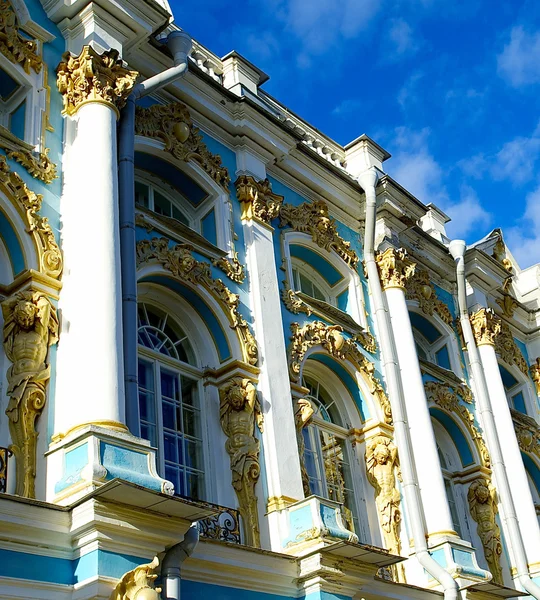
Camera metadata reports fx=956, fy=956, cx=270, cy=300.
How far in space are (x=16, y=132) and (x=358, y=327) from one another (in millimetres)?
5643

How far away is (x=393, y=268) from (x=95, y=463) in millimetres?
7831

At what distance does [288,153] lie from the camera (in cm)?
1362

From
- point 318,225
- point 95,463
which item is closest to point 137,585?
point 95,463

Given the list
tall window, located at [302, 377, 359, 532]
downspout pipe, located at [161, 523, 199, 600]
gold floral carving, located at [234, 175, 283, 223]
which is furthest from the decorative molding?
tall window, located at [302, 377, 359, 532]

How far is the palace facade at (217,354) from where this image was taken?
801 centimetres

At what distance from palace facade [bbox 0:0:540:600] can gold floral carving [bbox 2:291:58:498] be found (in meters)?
0.02

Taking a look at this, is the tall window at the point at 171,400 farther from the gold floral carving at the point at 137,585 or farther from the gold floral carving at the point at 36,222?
the gold floral carving at the point at 137,585

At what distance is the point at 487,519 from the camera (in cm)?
1416

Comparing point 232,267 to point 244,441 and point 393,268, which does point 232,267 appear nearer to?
point 244,441

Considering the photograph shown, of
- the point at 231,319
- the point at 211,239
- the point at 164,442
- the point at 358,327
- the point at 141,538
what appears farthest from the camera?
the point at 358,327

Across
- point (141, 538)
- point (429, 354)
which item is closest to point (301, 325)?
point (429, 354)

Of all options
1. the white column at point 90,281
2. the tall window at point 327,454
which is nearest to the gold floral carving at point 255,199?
the tall window at point 327,454

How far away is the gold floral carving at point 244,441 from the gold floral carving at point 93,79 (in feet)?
11.1

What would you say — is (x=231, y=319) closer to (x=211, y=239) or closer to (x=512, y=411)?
(x=211, y=239)
